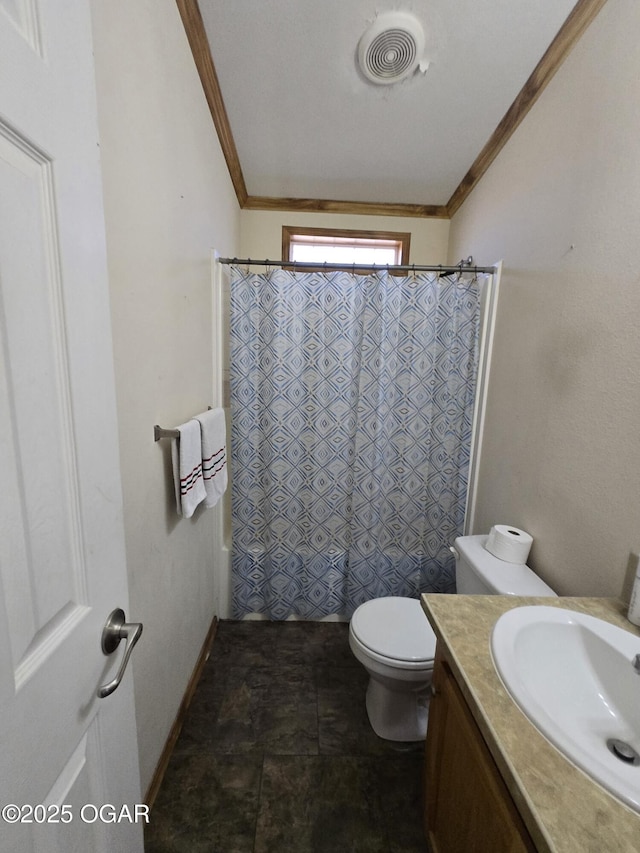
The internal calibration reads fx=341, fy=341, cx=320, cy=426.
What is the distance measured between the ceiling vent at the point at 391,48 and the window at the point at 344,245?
35.7 inches

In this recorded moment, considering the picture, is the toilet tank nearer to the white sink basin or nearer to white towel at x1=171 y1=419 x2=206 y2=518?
the white sink basin

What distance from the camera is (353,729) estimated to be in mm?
1387

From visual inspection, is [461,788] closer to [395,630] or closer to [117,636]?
[395,630]

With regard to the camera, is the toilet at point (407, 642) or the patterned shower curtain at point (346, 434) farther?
the patterned shower curtain at point (346, 434)

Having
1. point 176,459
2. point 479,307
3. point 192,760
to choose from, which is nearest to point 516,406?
point 479,307

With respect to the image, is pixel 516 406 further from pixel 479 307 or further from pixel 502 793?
pixel 502 793

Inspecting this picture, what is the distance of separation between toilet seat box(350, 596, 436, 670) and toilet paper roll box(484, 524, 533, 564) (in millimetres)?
428

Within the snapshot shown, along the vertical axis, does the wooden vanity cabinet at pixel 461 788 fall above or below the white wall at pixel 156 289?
below

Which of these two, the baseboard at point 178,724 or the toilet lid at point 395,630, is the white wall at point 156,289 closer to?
the baseboard at point 178,724

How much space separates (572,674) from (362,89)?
200cm

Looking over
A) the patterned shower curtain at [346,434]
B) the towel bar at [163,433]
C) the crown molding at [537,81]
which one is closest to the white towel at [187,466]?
the towel bar at [163,433]

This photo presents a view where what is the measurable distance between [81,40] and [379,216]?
1976 millimetres

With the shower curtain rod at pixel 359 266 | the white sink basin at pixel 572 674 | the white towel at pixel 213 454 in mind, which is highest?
the shower curtain rod at pixel 359 266

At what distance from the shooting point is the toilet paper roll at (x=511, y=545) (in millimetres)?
1247
